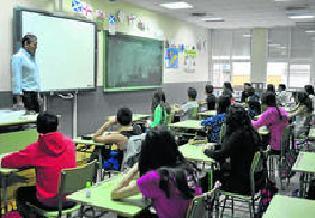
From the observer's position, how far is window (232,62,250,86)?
14188 millimetres

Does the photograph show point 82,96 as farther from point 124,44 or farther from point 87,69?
point 124,44

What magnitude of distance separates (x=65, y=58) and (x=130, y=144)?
345 centimetres

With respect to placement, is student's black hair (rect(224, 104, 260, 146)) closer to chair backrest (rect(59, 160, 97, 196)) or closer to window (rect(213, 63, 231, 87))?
chair backrest (rect(59, 160, 97, 196))

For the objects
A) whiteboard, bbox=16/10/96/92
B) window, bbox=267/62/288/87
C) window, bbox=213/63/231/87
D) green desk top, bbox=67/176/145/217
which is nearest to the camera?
green desk top, bbox=67/176/145/217

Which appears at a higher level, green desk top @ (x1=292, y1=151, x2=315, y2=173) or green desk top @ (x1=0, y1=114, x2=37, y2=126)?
green desk top @ (x1=0, y1=114, x2=37, y2=126)

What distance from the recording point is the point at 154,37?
33.8 ft

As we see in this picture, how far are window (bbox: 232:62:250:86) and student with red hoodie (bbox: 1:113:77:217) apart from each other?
38.4 feet

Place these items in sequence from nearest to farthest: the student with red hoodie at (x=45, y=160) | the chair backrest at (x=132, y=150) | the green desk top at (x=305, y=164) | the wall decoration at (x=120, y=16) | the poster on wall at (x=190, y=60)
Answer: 1. the student with red hoodie at (x=45, y=160)
2. the green desk top at (x=305, y=164)
3. the chair backrest at (x=132, y=150)
4. the wall decoration at (x=120, y=16)
5. the poster on wall at (x=190, y=60)

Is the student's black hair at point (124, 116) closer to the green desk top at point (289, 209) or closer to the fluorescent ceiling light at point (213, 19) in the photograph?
the green desk top at point (289, 209)

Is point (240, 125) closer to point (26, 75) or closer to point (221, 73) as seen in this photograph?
point (26, 75)

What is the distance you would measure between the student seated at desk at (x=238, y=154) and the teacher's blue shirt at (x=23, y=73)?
9.42 ft

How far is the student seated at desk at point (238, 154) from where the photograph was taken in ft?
12.6

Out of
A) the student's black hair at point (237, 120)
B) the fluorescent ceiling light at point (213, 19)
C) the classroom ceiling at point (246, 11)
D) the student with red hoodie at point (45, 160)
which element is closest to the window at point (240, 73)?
the classroom ceiling at point (246, 11)

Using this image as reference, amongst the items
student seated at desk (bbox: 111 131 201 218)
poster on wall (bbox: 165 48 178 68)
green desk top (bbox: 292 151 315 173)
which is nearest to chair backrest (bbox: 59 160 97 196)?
student seated at desk (bbox: 111 131 201 218)
